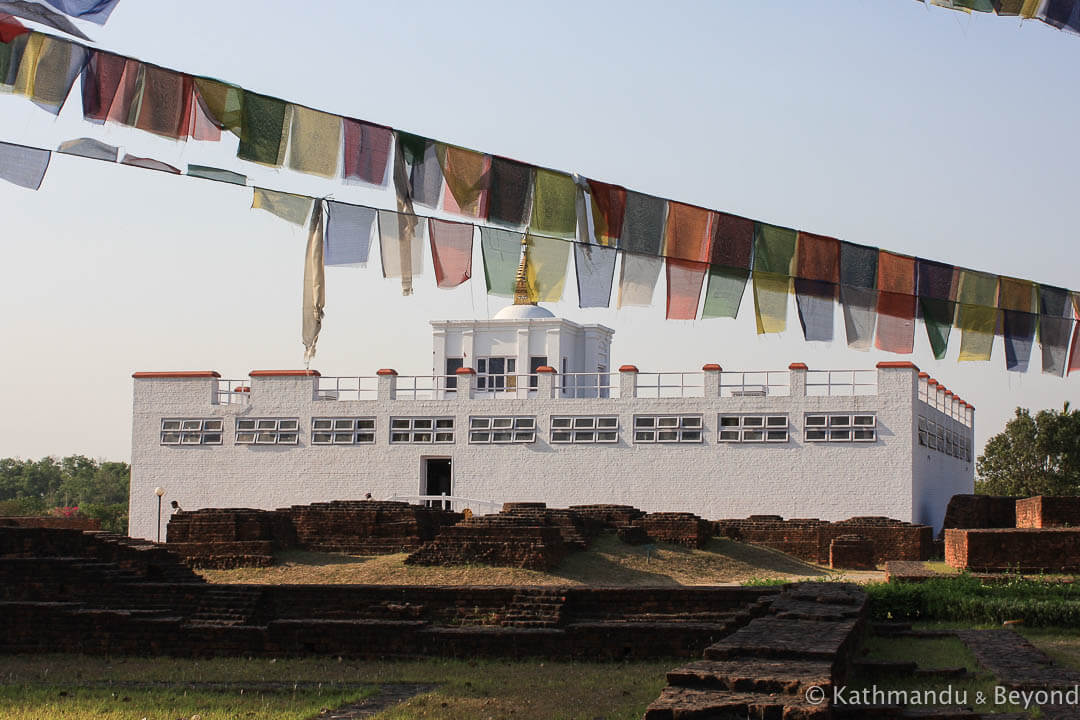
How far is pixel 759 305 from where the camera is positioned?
480 inches

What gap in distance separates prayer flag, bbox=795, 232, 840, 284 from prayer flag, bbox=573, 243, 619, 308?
186 cm

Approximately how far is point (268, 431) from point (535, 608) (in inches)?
904

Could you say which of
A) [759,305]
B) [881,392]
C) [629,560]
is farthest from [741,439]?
[759,305]

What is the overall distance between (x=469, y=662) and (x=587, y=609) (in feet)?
6.77

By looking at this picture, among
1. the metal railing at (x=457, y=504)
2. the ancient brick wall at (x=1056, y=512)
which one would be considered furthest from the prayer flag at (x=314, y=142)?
the metal railing at (x=457, y=504)

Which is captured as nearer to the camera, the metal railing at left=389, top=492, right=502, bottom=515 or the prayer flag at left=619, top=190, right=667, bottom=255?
the prayer flag at left=619, top=190, right=667, bottom=255

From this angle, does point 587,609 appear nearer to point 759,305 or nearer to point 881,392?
point 759,305

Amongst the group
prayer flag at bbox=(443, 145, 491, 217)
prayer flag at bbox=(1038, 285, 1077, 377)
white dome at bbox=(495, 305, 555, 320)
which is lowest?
prayer flag at bbox=(1038, 285, 1077, 377)

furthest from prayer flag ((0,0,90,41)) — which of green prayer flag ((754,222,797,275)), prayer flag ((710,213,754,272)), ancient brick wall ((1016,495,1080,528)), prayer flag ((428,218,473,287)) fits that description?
ancient brick wall ((1016,495,1080,528))

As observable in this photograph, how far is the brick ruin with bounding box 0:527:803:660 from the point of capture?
35.8 ft

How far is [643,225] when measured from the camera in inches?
465

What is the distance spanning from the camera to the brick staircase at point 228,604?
12.0 m

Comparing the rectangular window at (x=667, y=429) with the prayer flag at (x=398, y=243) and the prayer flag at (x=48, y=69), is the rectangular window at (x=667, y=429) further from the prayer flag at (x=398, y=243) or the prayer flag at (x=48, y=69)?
the prayer flag at (x=48, y=69)

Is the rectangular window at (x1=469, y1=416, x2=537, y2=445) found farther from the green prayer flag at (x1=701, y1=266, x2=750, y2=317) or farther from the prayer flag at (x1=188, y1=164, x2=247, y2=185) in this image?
the prayer flag at (x1=188, y1=164, x2=247, y2=185)
